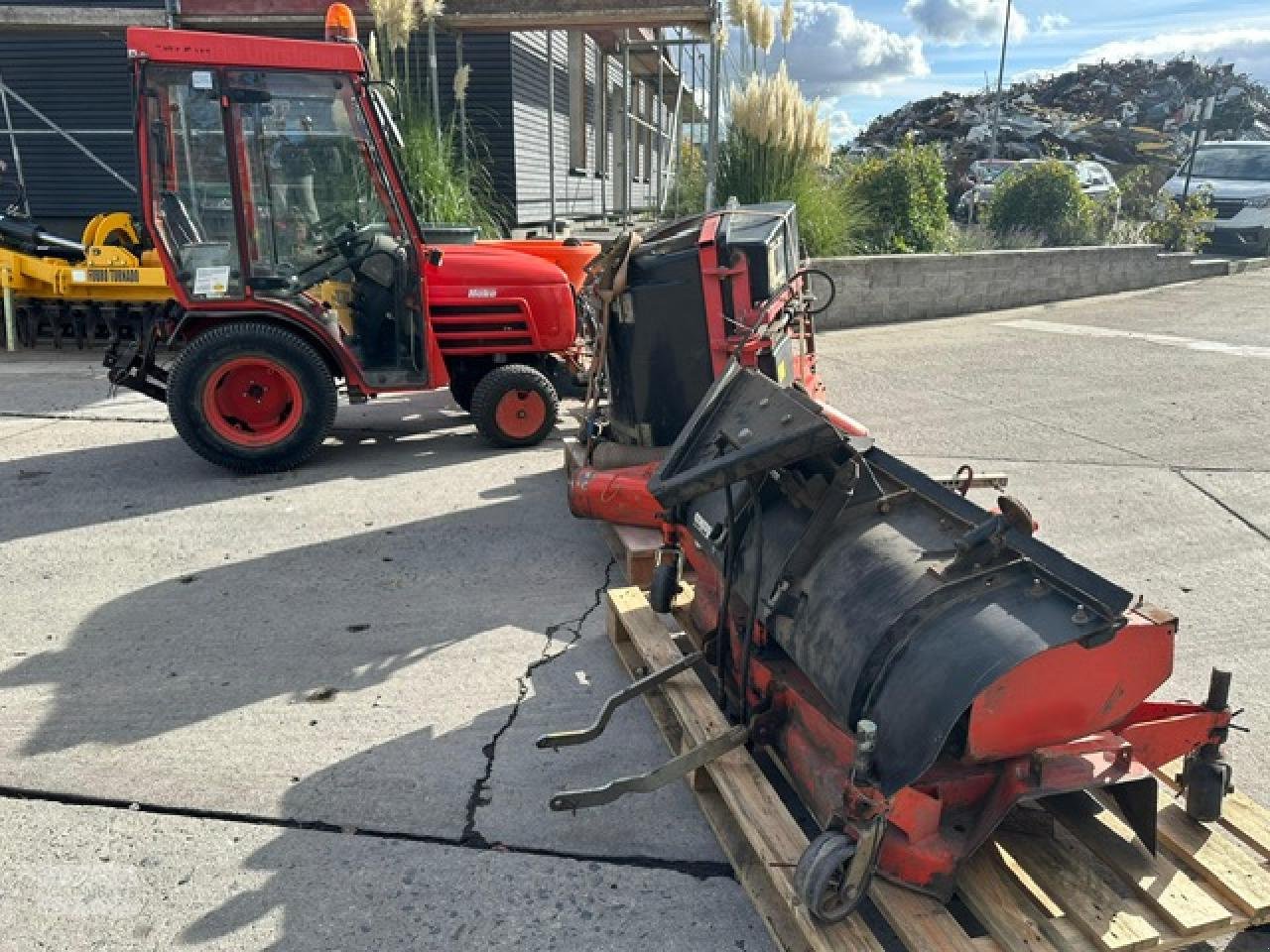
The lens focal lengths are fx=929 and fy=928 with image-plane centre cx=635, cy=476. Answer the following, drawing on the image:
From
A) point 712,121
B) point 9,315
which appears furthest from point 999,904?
A: point 9,315

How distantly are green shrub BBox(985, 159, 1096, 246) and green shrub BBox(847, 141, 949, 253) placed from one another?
237 centimetres

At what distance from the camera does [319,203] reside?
217 inches

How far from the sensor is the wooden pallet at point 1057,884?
197cm

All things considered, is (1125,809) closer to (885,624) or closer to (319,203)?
(885,624)

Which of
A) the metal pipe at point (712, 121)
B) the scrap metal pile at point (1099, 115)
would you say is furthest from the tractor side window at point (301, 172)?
the scrap metal pile at point (1099, 115)

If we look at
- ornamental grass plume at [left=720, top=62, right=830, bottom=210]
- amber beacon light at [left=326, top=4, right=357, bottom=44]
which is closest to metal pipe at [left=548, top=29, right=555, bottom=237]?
ornamental grass plume at [left=720, top=62, right=830, bottom=210]

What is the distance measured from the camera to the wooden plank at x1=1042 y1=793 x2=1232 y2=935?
1999mm

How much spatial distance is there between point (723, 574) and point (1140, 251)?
1295 centimetres

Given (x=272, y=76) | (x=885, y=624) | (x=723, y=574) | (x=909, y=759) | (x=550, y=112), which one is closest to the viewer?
(x=909, y=759)

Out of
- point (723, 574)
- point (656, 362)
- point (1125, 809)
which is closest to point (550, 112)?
point (656, 362)

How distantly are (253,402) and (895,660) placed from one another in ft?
15.5

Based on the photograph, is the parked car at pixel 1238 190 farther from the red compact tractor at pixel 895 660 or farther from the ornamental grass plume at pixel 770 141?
the red compact tractor at pixel 895 660

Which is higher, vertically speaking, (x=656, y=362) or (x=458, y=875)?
(x=656, y=362)

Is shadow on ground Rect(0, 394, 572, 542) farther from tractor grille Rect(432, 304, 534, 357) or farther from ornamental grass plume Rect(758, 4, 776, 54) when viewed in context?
ornamental grass plume Rect(758, 4, 776, 54)
